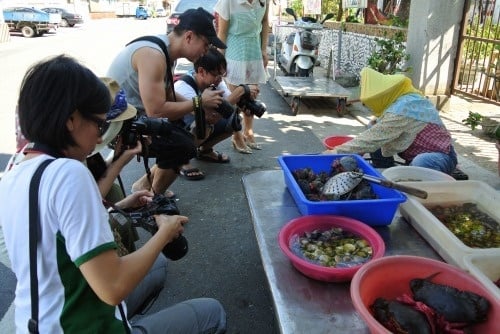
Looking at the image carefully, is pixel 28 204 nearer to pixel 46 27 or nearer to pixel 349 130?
pixel 349 130

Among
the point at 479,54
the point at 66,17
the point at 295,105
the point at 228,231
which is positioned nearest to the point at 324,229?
the point at 228,231

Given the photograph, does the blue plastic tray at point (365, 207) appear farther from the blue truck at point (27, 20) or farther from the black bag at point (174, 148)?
the blue truck at point (27, 20)

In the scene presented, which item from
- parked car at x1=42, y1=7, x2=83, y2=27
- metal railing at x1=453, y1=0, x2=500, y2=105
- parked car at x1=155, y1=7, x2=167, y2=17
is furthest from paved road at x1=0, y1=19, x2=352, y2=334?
parked car at x1=155, y1=7, x2=167, y2=17

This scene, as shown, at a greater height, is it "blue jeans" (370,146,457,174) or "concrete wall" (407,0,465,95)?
"concrete wall" (407,0,465,95)

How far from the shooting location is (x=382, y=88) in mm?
2758

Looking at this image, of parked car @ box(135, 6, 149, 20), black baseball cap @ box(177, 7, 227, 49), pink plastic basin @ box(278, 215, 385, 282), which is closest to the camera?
pink plastic basin @ box(278, 215, 385, 282)

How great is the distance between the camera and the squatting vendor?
267 cm

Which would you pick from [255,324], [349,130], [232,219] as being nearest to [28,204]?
[255,324]

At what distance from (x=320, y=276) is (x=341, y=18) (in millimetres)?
13289

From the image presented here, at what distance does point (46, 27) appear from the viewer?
20.8 meters

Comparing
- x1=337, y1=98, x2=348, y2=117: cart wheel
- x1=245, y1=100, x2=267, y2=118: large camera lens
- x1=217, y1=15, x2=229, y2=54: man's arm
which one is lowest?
x1=337, y1=98, x2=348, y2=117: cart wheel

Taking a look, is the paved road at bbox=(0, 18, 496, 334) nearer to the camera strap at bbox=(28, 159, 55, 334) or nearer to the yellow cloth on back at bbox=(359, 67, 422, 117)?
the camera strap at bbox=(28, 159, 55, 334)

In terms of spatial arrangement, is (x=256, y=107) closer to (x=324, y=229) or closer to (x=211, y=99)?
(x=211, y=99)

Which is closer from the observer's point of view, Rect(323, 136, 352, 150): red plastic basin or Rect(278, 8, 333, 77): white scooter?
Rect(323, 136, 352, 150): red plastic basin
